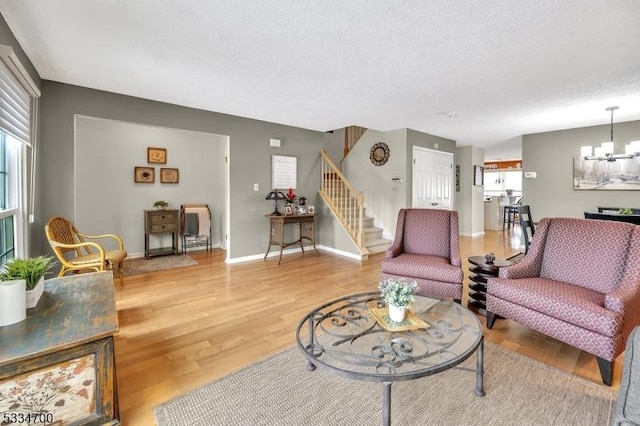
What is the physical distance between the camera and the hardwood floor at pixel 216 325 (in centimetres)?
190

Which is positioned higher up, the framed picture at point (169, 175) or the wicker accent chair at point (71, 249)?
the framed picture at point (169, 175)

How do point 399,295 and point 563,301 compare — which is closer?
point 399,295

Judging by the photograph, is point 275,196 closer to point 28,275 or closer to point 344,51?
point 344,51

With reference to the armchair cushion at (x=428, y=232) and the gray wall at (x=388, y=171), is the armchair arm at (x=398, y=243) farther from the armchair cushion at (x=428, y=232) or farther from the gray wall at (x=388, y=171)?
the gray wall at (x=388, y=171)

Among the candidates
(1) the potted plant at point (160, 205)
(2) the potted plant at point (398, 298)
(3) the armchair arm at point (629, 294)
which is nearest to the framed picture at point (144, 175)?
(1) the potted plant at point (160, 205)

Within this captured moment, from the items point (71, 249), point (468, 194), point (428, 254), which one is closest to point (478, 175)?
point (468, 194)

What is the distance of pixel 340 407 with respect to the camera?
1.62 meters

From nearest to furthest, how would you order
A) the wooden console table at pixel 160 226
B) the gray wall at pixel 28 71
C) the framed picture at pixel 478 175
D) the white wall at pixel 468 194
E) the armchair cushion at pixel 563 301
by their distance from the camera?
the armchair cushion at pixel 563 301, the gray wall at pixel 28 71, the wooden console table at pixel 160 226, the white wall at pixel 468 194, the framed picture at pixel 478 175

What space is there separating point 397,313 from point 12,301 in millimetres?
1900

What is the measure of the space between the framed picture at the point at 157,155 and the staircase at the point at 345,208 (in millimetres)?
2837

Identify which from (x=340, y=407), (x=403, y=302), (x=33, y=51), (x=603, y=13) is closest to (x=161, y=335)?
(x=340, y=407)

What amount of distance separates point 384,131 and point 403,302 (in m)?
4.81

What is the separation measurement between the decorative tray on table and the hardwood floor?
848 mm

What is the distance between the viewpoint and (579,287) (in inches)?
89.7
